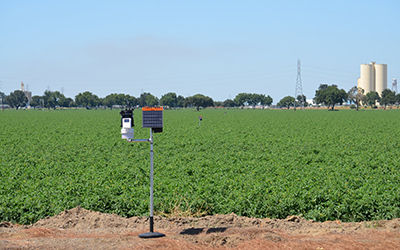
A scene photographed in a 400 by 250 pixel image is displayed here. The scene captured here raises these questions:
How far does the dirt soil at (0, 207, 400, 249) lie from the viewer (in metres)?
8.56

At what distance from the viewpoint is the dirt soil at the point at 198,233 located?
8562 mm

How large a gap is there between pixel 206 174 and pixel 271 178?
8.48ft

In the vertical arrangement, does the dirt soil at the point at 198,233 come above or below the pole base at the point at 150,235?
below

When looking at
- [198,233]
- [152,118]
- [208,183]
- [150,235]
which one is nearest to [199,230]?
[198,233]

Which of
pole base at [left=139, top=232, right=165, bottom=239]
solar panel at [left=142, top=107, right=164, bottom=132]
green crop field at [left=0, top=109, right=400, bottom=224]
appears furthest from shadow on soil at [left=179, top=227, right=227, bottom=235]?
solar panel at [left=142, top=107, right=164, bottom=132]

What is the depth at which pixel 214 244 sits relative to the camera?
8.72 metres

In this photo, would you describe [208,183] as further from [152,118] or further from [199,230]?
[152,118]

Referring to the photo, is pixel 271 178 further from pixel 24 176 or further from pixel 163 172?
pixel 24 176


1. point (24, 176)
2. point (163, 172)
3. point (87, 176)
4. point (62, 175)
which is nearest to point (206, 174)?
point (163, 172)

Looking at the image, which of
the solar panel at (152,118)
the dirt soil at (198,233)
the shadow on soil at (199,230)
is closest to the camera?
the dirt soil at (198,233)

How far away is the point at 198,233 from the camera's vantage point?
951 cm

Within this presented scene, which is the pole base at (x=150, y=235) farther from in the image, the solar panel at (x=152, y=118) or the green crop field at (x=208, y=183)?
the green crop field at (x=208, y=183)

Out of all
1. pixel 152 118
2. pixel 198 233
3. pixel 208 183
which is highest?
pixel 152 118

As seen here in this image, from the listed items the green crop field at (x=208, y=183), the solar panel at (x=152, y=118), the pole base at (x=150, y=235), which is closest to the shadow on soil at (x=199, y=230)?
the pole base at (x=150, y=235)
